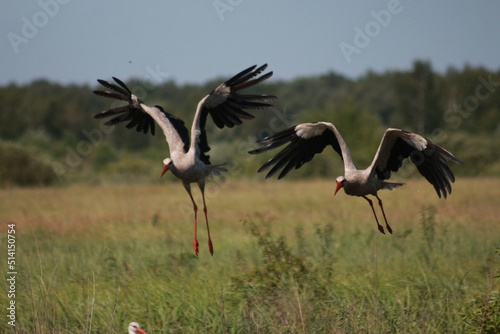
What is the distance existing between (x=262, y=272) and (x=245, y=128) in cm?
6161

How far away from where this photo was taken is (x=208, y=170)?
7102mm

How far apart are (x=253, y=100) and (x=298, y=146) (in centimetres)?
79

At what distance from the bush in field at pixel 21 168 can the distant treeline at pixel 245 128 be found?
0.15 ft

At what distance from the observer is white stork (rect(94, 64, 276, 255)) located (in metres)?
6.70

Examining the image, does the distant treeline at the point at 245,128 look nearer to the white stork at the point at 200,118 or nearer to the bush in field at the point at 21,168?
the bush in field at the point at 21,168

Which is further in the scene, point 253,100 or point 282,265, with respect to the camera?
point 282,265

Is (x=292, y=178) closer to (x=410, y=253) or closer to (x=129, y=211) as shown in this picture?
(x=129, y=211)

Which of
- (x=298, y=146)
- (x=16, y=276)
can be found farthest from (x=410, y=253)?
(x=16, y=276)

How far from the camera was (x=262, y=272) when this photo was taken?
31.2 feet

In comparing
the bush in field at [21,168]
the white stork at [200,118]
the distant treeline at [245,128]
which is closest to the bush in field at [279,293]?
the white stork at [200,118]

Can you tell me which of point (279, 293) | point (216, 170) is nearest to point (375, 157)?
point (216, 170)

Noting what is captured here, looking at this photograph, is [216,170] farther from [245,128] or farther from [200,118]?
[245,128]

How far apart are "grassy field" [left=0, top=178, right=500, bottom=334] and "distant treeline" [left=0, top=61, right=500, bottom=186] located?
8.00 feet

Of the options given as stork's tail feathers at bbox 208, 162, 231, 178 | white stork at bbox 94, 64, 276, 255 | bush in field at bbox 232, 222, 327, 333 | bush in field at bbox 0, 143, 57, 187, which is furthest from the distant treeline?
white stork at bbox 94, 64, 276, 255
